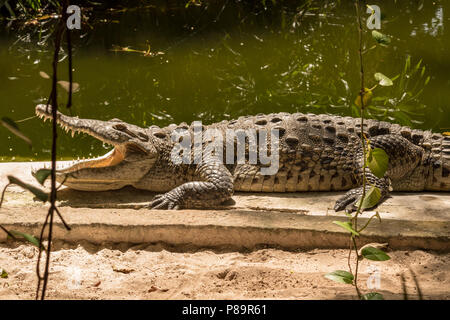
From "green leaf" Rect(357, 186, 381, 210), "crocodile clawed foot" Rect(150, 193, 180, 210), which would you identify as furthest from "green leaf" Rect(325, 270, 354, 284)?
"crocodile clawed foot" Rect(150, 193, 180, 210)

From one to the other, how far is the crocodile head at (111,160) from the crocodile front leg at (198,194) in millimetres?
469

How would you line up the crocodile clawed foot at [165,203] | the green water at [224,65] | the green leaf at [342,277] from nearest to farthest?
the green leaf at [342,277]
the crocodile clawed foot at [165,203]
the green water at [224,65]

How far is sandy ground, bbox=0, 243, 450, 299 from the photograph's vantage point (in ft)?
9.84

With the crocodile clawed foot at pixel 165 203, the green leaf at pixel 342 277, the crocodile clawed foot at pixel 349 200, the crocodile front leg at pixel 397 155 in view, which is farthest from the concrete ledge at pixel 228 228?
the green leaf at pixel 342 277

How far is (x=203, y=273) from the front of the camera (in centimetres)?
331

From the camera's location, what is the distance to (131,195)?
5.09 m

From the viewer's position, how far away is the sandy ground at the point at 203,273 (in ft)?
9.84

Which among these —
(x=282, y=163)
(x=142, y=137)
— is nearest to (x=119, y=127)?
(x=142, y=137)

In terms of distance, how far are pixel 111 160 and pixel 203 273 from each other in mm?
2196

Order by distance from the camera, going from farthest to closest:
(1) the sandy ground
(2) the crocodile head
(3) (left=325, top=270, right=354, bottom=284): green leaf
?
1. (2) the crocodile head
2. (1) the sandy ground
3. (3) (left=325, top=270, right=354, bottom=284): green leaf

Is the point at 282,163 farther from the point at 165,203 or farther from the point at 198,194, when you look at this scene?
the point at 165,203

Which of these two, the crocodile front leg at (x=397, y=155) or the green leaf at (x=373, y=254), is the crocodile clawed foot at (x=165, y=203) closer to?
the crocodile front leg at (x=397, y=155)

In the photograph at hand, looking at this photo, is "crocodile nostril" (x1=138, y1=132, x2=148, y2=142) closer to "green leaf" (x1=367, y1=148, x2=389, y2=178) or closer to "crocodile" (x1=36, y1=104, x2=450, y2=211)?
"crocodile" (x1=36, y1=104, x2=450, y2=211)

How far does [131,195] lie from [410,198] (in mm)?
2393
